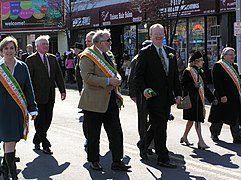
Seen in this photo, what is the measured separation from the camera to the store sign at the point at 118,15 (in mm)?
26078

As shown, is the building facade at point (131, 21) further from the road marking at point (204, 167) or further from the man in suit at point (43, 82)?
the man in suit at point (43, 82)

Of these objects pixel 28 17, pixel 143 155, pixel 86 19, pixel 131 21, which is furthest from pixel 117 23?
pixel 143 155

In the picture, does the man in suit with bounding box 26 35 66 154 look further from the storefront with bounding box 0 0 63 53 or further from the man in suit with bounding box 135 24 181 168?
the storefront with bounding box 0 0 63 53

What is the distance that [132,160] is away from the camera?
25.2 feet

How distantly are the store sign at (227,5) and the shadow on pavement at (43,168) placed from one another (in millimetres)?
13798

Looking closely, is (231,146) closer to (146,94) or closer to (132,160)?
(132,160)

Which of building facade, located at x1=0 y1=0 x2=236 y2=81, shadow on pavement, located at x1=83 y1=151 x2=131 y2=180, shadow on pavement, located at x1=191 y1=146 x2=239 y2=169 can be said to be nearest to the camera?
shadow on pavement, located at x1=83 y1=151 x2=131 y2=180

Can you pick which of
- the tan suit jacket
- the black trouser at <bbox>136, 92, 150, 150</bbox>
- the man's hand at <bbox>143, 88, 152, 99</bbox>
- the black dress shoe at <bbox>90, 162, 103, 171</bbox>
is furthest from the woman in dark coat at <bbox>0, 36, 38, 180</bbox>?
the black trouser at <bbox>136, 92, 150, 150</bbox>

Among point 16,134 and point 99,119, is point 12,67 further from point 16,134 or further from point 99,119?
point 99,119

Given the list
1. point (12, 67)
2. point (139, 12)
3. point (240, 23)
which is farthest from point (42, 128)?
point (139, 12)

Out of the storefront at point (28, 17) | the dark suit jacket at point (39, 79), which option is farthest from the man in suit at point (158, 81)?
the storefront at point (28, 17)

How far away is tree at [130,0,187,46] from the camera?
2217 centimetres

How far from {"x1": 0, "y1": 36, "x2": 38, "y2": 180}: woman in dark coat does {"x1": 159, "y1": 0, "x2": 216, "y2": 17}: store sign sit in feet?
51.5

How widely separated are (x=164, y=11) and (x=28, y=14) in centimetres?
1864
